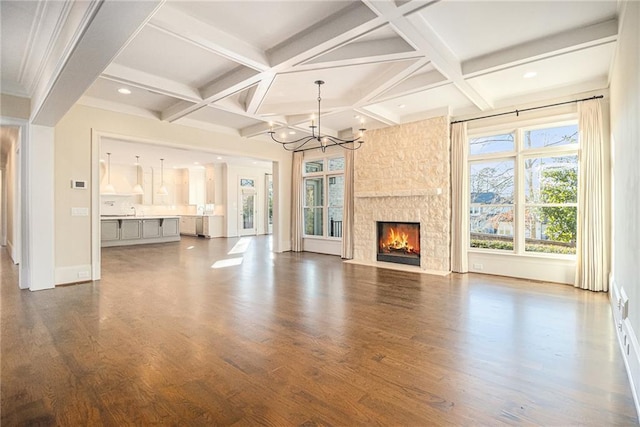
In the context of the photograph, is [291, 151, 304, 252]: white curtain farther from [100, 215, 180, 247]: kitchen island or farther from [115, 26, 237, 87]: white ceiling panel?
Result: [100, 215, 180, 247]: kitchen island

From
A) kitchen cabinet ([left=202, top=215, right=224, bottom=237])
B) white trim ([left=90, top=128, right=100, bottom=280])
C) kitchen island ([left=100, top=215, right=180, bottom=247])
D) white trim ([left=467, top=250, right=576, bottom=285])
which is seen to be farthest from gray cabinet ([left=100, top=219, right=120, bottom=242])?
white trim ([left=467, top=250, right=576, bottom=285])

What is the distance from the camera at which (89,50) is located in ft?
8.04

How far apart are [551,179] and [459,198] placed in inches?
56.8

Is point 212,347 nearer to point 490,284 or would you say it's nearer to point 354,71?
point 354,71

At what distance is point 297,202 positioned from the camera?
29.9ft

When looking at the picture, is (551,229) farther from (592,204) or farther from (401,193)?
(401,193)

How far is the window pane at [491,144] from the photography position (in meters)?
5.68

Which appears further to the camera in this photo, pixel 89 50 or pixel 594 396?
pixel 89 50

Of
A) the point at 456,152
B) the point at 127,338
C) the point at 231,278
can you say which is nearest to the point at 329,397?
the point at 127,338

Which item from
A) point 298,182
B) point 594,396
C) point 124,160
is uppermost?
point 124,160

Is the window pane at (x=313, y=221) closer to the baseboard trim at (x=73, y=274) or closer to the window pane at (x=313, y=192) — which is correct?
the window pane at (x=313, y=192)

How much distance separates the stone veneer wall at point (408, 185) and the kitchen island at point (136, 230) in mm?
7334

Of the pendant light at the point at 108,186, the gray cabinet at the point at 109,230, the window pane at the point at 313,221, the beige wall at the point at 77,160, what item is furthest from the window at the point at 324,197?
the pendant light at the point at 108,186

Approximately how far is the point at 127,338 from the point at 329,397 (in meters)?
2.10
